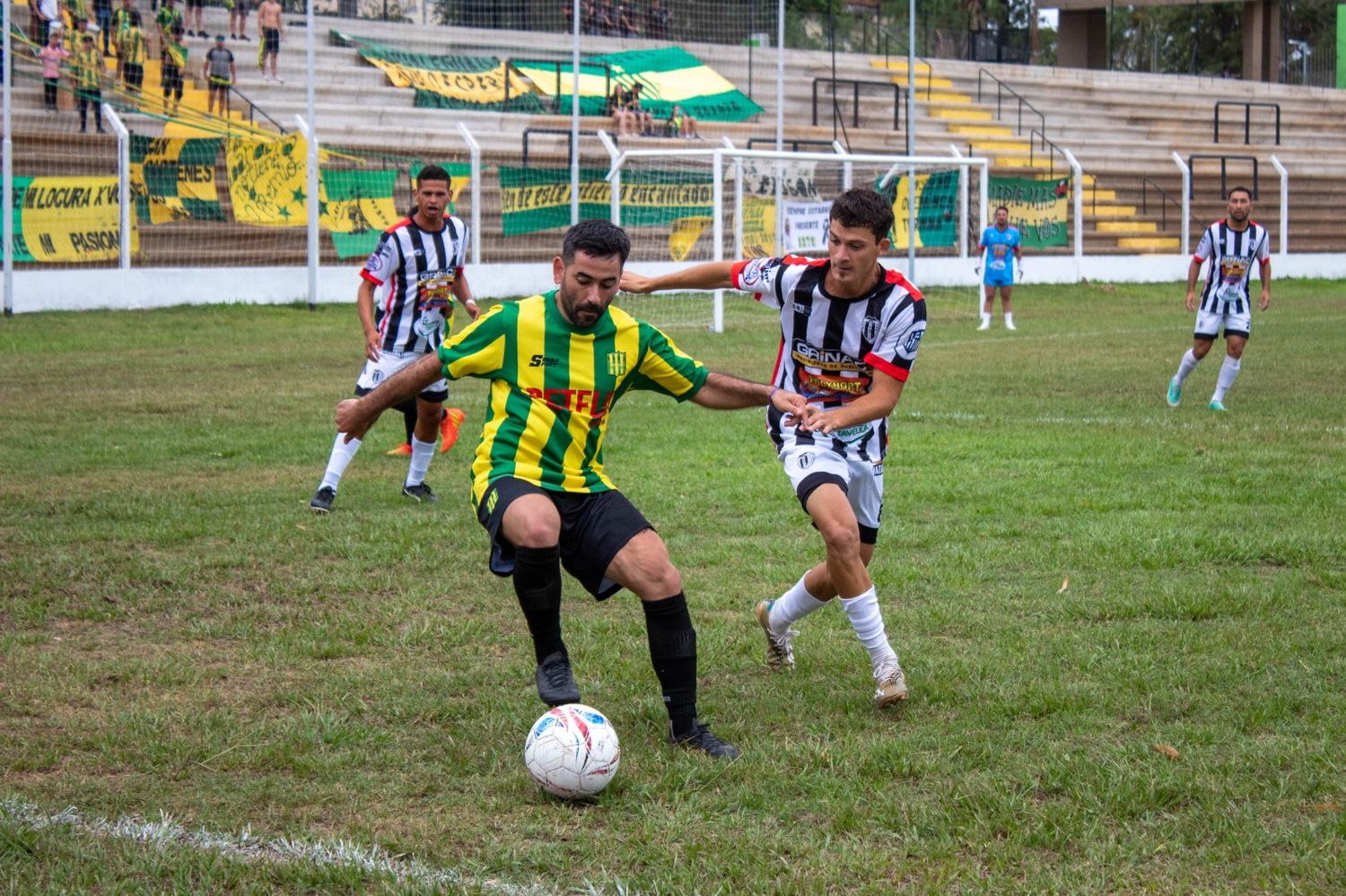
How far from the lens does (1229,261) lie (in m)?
13.2

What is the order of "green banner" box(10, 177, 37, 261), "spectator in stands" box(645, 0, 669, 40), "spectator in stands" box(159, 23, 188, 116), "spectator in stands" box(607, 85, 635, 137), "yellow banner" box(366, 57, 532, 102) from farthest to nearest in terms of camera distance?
"spectator in stands" box(645, 0, 669, 40) → "yellow banner" box(366, 57, 532, 102) → "spectator in stands" box(607, 85, 635, 137) → "spectator in stands" box(159, 23, 188, 116) → "green banner" box(10, 177, 37, 261)

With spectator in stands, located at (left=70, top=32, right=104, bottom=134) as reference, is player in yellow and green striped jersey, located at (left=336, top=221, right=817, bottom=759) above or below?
below

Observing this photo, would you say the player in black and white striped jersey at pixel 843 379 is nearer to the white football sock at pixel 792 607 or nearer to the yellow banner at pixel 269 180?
the white football sock at pixel 792 607

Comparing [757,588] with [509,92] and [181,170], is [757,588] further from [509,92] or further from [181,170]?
[509,92]

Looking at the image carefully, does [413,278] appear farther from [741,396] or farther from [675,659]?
[675,659]

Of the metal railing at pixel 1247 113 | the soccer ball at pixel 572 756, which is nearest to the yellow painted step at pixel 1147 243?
the metal railing at pixel 1247 113

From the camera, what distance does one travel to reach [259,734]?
4.78 meters

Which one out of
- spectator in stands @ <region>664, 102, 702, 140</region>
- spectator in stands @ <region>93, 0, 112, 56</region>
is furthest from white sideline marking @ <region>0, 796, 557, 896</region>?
spectator in stands @ <region>664, 102, 702, 140</region>

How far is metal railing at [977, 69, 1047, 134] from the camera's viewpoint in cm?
3722

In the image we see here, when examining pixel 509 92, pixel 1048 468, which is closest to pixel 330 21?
pixel 509 92

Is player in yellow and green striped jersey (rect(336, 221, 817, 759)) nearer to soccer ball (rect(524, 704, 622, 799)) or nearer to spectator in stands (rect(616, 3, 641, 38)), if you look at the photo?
soccer ball (rect(524, 704, 622, 799))

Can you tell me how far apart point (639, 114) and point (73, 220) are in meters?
12.4

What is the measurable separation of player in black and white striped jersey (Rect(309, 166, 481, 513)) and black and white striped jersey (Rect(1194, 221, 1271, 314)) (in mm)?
7211

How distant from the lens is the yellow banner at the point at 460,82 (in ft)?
94.4
